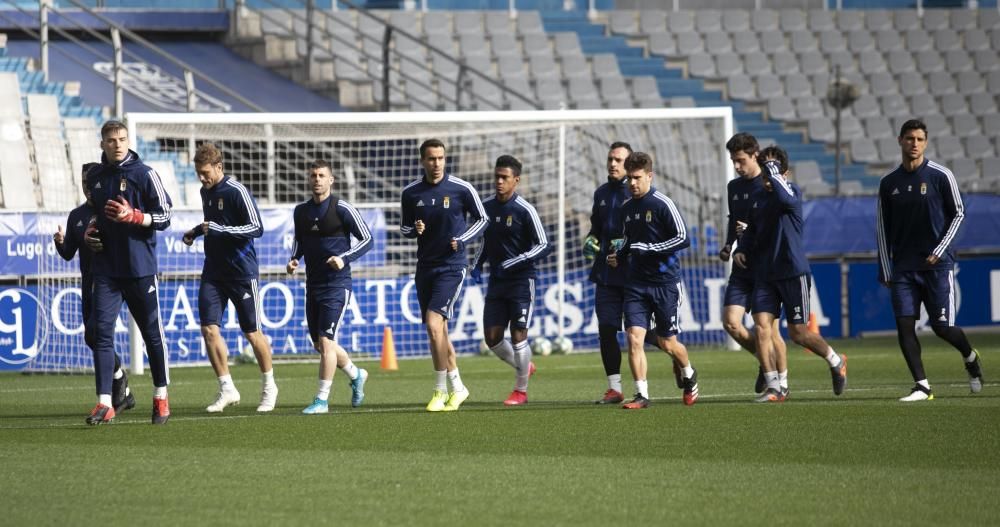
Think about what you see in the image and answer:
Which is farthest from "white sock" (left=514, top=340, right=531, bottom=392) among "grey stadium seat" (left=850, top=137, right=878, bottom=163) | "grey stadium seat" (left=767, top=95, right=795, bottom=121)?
"grey stadium seat" (left=850, top=137, right=878, bottom=163)

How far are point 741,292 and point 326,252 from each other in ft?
11.0

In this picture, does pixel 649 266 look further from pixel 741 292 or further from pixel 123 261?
pixel 123 261

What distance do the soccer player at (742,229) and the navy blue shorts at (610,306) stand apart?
96 cm

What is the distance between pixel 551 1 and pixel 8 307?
13.9 meters

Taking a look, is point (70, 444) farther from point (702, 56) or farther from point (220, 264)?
point (702, 56)

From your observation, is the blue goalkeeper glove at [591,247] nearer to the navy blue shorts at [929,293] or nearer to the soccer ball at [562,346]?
the navy blue shorts at [929,293]

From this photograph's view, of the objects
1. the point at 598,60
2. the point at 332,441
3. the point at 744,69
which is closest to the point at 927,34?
the point at 744,69

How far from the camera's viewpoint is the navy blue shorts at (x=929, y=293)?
12.1 metres

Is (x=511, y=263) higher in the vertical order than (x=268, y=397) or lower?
higher

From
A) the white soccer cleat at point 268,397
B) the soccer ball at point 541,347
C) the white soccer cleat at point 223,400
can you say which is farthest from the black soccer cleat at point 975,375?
the soccer ball at point 541,347

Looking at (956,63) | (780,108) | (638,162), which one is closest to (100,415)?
(638,162)

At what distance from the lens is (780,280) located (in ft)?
40.2

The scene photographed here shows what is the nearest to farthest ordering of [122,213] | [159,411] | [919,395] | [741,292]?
[122,213], [159,411], [919,395], [741,292]

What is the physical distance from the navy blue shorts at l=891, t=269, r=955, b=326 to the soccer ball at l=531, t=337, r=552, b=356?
8297 mm
